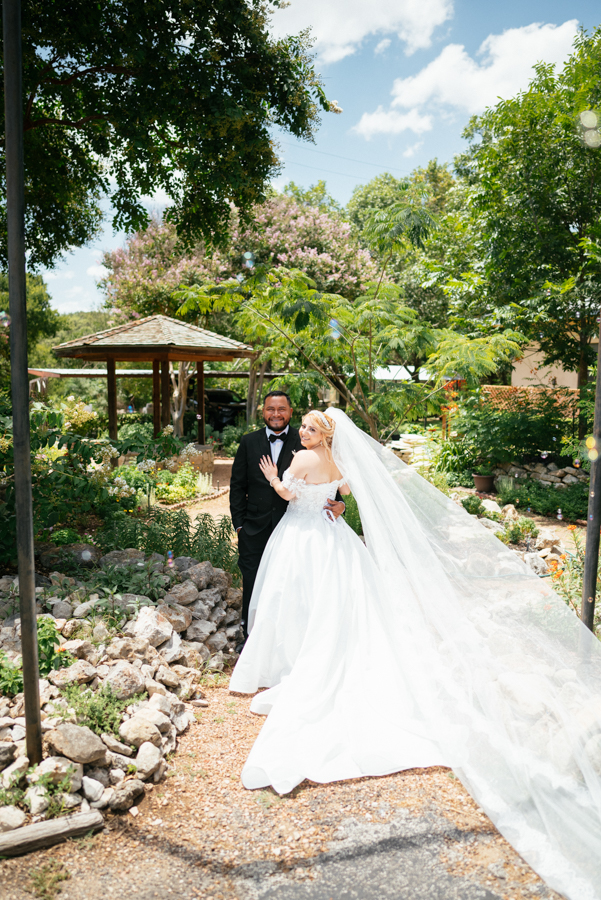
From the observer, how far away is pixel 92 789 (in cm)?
283

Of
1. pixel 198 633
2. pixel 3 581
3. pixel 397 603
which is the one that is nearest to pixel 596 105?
pixel 397 603

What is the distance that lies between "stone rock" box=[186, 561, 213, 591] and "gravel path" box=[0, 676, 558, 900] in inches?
79.4

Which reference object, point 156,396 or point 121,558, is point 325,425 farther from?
point 156,396

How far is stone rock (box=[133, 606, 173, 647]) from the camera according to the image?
4082mm

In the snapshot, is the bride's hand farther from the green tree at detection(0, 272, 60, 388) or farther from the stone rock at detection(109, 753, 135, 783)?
the green tree at detection(0, 272, 60, 388)

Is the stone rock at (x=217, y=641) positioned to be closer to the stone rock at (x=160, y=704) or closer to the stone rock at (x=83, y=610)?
the stone rock at (x=83, y=610)

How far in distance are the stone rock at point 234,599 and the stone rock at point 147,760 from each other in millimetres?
2099

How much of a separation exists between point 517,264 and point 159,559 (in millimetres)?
9052

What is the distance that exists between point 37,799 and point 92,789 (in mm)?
255

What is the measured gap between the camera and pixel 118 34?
5.96m

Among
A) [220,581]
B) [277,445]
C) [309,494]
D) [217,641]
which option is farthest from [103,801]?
[277,445]

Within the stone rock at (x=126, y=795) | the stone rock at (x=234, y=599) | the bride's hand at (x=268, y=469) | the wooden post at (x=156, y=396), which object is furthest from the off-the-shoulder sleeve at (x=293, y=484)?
the wooden post at (x=156, y=396)

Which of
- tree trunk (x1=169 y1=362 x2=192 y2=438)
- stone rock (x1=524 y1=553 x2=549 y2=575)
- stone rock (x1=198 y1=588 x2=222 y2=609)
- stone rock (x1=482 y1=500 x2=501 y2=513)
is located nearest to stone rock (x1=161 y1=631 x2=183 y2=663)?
stone rock (x1=198 y1=588 x2=222 y2=609)

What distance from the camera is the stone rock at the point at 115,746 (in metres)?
3.08
